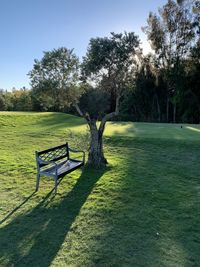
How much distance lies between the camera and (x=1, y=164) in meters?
7.46

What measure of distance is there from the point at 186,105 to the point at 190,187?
1764cm

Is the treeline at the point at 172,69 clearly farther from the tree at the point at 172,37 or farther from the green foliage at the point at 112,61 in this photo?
the green foliage at the point at 112,61

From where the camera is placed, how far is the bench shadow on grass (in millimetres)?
3359

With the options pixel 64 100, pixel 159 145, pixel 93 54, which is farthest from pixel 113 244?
pixel 159 145

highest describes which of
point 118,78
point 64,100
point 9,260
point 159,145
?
point 118,78

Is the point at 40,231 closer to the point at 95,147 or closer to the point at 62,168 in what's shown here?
the point at 62,168

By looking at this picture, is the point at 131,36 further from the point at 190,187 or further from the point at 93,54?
the point at 190,187

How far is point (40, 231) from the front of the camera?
4.00 m

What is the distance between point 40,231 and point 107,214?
1205 mm

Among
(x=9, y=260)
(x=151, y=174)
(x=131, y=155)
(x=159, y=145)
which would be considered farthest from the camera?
(x=159, y=145)

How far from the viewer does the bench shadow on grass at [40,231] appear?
3359 mm

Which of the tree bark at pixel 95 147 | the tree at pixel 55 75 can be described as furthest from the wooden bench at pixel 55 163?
the tree at pixel 55 75

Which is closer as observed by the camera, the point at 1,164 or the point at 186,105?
the point at 1,164

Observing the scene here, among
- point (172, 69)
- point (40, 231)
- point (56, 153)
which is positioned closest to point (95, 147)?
point (56, 153)
